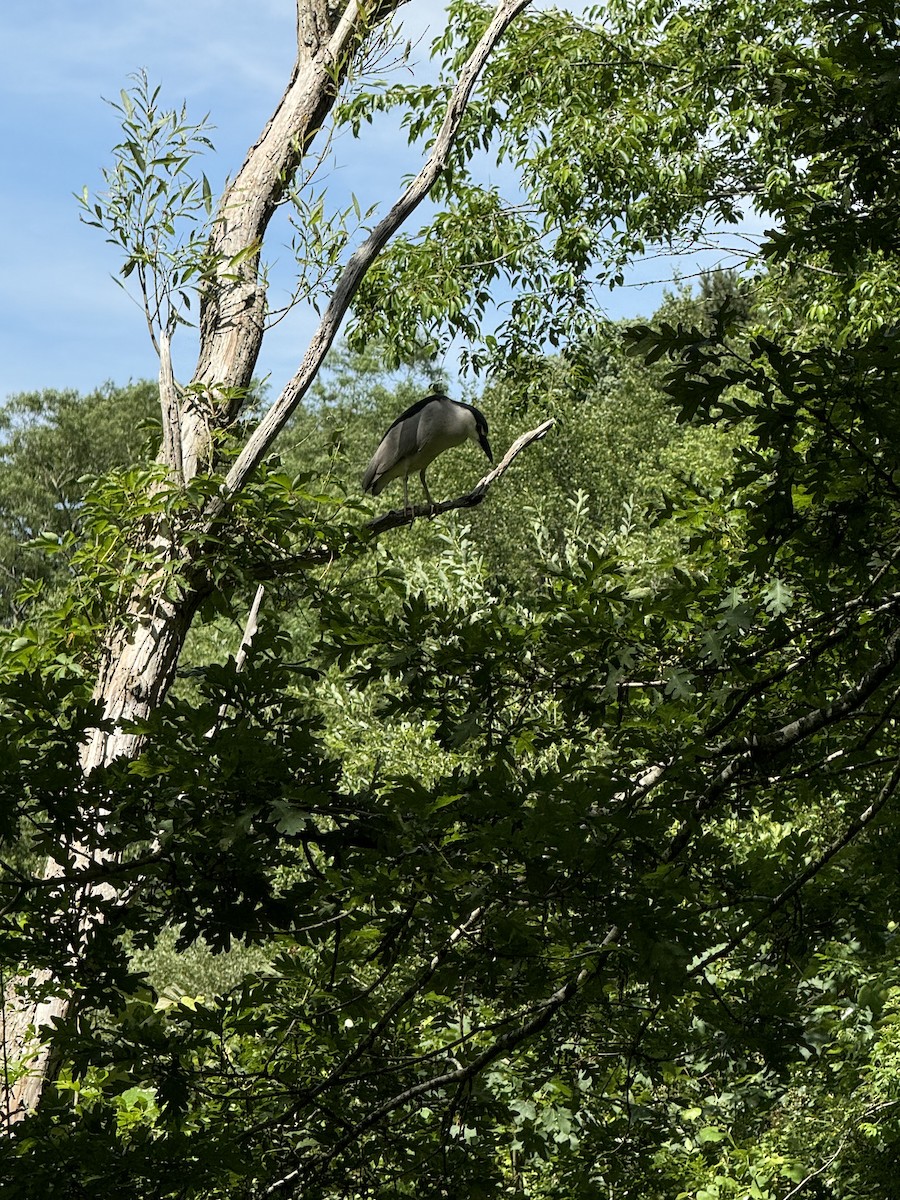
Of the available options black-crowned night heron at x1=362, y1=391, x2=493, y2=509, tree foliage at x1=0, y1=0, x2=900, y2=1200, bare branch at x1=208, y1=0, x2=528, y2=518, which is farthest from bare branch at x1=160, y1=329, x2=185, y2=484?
black-crowned night heron at x1=362, y1=391, x2=493, y2=509

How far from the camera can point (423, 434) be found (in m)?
7.38

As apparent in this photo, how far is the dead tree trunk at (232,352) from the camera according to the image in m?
4.96

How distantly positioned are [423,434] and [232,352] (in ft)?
6.51

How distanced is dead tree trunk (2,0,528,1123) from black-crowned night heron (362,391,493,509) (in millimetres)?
1709

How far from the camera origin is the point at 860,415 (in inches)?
104

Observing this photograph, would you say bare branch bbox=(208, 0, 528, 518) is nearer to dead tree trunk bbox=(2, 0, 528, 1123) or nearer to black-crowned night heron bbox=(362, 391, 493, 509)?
dead tree trunk bbox=(2, 0, 528, 1123)

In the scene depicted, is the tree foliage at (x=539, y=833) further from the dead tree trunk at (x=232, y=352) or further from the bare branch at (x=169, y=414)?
the bare branch at (x=169, y=414)

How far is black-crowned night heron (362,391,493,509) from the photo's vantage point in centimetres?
738

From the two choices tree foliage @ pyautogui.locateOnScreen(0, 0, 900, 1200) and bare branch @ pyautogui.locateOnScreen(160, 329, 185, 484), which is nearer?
tree foliage @ pyautogui.locateOnScreen(0, 0, 900, 1200)

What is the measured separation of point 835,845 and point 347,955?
139 centimetres

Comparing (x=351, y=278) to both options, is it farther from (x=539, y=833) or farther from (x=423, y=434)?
(x=539, y=833)

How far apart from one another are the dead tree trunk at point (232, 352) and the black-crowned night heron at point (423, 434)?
171cm

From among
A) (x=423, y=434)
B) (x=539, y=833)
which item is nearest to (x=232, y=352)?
(x=423, y=434)

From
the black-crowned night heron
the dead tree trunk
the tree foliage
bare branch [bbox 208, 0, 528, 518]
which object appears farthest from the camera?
the black-crowned night heron
